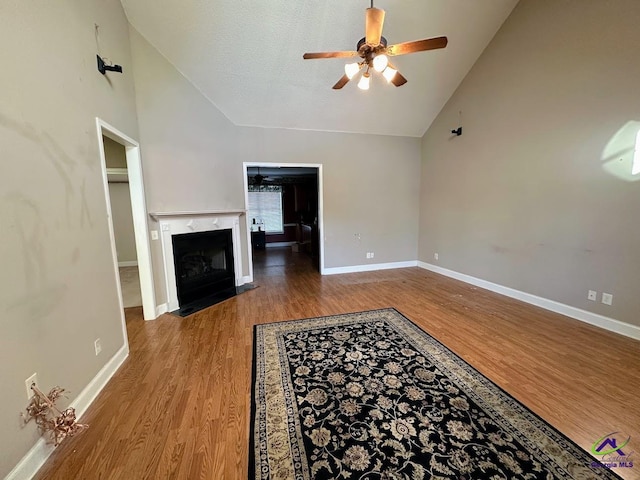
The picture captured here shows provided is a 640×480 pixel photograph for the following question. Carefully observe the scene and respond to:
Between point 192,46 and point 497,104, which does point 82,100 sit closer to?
point 192,46

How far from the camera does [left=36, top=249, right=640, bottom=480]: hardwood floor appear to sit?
1.45 m

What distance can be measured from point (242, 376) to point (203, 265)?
2.42m

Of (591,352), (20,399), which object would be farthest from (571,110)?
(20,399)

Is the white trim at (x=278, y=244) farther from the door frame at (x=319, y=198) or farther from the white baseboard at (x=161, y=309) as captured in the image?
the white baseboard at (x=161, y=309)

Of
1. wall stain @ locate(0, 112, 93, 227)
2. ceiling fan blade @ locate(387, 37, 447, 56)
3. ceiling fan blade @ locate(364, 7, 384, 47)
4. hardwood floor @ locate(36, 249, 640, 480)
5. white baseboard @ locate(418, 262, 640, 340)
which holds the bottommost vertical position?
hardwood floor @ locate(36, 249, 640, 480)

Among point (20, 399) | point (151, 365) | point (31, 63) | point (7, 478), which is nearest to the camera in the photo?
point (7, 478)

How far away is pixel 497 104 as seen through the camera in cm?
377

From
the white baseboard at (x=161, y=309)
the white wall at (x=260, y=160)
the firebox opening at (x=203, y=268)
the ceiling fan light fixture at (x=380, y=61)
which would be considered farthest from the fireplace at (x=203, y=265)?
the ceiling fan light fixture at (x=380, y=61)

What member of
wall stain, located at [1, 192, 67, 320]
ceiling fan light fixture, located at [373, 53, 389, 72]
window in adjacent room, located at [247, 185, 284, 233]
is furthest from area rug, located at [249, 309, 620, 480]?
window in adjacent room, located at [247, 185, 284, 233]

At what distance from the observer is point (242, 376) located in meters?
2.12

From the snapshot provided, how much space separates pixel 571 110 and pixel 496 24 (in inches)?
66.9

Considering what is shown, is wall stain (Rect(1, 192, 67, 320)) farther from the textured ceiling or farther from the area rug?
the textured ceiling

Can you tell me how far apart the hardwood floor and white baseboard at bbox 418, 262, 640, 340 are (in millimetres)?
125

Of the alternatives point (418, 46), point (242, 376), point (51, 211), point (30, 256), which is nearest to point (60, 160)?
point (51, 211)
